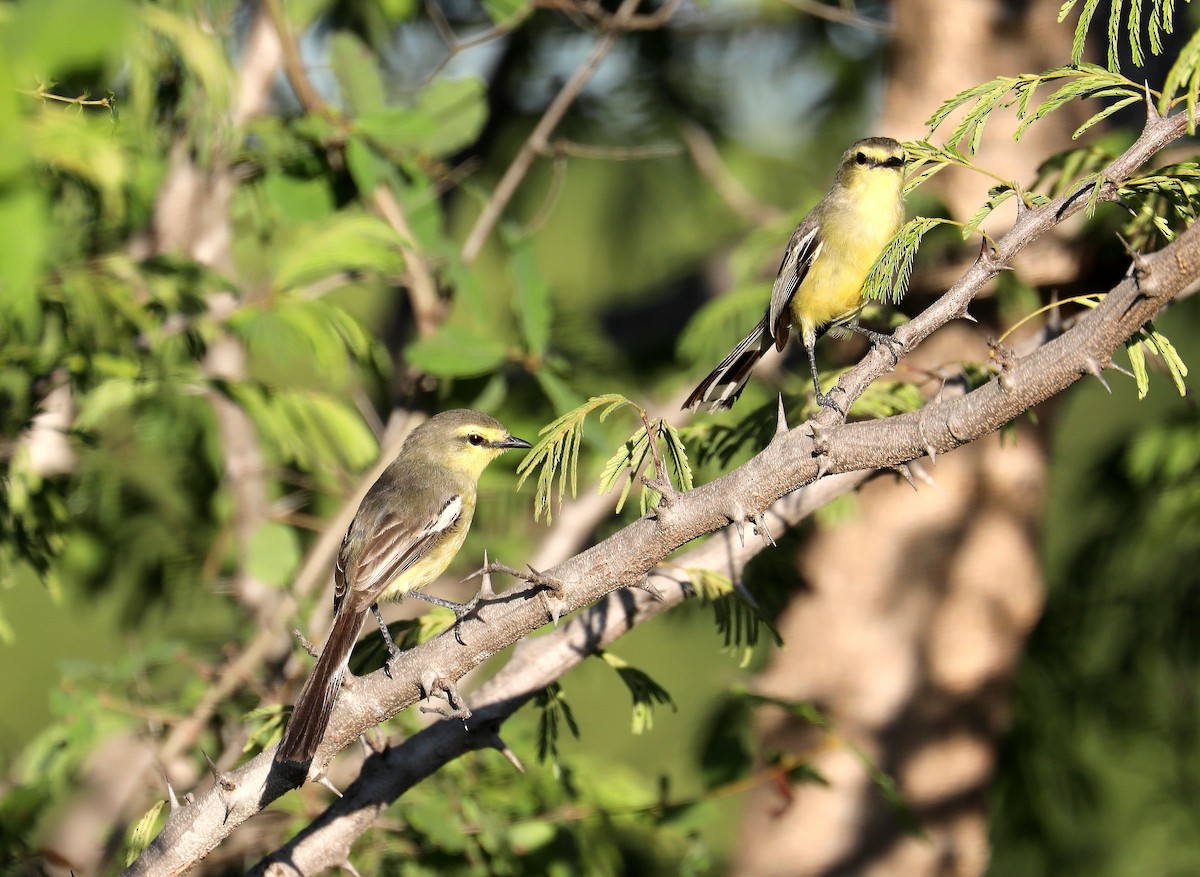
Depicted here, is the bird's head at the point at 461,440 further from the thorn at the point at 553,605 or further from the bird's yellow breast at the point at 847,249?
the thorn at the point at 553,605

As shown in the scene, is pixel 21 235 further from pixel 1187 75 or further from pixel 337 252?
pixel 337 252

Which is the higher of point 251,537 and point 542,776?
point 251,537

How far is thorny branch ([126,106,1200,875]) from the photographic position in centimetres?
203

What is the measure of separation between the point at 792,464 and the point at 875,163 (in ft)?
6.27

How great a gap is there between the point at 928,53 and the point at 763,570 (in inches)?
127

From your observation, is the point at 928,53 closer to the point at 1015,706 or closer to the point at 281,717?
the point at 1015,706

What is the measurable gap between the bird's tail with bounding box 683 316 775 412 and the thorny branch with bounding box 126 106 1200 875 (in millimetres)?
1101

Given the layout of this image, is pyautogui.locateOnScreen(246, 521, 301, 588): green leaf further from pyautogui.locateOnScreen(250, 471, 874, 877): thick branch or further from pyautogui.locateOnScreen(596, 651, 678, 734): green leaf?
pyautogui.locateOnScreen(596, 651, 678, 734): green leaf

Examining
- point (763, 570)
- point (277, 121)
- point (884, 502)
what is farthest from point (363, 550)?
point (884, 502)

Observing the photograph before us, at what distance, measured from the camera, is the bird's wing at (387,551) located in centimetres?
366

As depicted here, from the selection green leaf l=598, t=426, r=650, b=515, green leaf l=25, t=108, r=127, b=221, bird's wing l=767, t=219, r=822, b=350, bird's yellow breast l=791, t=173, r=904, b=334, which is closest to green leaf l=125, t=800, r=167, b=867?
green leaf l=598, t=426, r=650, b=515

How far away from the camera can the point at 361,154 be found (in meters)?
4.31

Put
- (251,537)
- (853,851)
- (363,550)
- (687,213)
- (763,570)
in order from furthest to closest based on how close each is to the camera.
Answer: (687,213) < (853,851) < (251,537) < (763,570) < (363,550)

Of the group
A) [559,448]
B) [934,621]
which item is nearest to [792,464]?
[559,448]
